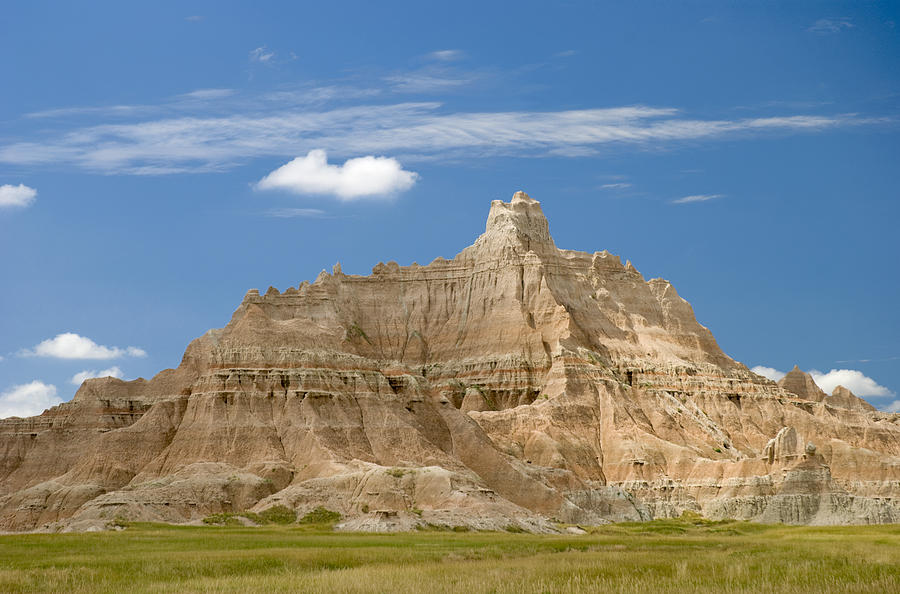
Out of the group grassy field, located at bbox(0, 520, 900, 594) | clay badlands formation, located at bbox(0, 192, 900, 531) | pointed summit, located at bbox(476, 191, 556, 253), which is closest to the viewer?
grassy field, located at bbox(0, 520, 900, 594)

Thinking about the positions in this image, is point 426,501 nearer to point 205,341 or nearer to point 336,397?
point 336,397

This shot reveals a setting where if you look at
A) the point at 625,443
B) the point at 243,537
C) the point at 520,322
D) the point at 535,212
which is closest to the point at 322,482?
the point at 243,537

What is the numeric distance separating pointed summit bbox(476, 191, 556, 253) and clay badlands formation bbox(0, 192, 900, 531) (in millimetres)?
379

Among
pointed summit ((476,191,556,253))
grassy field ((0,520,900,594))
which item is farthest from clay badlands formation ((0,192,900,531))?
grassy field ((0,520,900,594))

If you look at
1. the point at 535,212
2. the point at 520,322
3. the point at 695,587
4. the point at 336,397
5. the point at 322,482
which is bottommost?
the point at 695,587

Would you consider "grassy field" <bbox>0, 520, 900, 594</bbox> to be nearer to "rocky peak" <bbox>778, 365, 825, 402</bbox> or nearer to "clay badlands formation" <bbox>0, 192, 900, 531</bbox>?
"clay badlands formation" <bbox>0, 192, 900, 531</bbox>

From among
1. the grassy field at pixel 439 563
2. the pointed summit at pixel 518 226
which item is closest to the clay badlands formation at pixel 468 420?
the pointed summit at pixel 518 226

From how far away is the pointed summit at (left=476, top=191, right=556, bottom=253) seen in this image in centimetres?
18275

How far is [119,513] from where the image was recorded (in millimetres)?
110812

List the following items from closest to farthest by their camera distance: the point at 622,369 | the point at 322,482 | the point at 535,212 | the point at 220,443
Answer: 1. the point at 322,482
2. the point at 220,443
3. the point at 622,369
4. the point at 535,212

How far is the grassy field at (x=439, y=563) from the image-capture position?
5366cm

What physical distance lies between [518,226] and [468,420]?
160ft

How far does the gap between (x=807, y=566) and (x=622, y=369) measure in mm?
107793

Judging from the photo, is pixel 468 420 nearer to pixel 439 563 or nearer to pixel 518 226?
pixel 518 226
